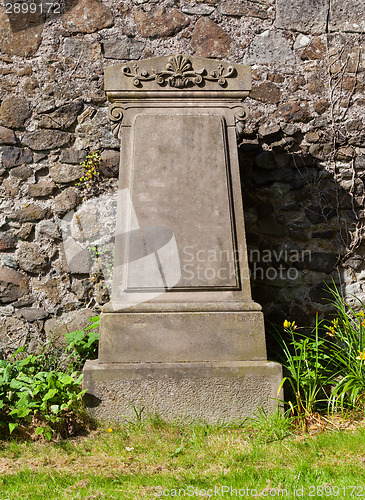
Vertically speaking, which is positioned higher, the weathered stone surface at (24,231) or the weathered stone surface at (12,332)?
the weathered stone surface at (24,231)

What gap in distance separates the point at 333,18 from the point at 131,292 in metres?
3.22

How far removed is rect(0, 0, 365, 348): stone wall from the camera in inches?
155

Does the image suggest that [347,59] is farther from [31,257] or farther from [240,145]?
[31,257]

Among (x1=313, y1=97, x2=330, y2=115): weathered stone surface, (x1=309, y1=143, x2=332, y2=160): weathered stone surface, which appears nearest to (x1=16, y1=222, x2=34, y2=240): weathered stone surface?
(x1=309, y1=143, x2=332, y2=160): weathered stone surface

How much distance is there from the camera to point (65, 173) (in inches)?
158

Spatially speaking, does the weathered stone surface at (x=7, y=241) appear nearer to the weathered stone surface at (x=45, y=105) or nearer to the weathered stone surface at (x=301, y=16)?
the weathered stone surface at (x=45, y=105)

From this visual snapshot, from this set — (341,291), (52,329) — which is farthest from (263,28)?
(52,329)

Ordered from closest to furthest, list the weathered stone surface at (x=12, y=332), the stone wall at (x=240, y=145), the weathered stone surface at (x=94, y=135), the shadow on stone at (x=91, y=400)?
the shadow on stone at (x=91, y=400)
the weathered stone surface at (x=12, y=332)
the stone wall at (x=240, y=145)
the weathered stone surface at (x=94, y=135)

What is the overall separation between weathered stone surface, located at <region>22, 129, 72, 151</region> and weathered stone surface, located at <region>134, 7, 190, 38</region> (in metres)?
1.21

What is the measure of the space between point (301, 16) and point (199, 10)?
925 mm

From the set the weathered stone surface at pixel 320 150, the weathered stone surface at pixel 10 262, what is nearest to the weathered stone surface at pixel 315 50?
the weathered stone surface at pixel 320 150

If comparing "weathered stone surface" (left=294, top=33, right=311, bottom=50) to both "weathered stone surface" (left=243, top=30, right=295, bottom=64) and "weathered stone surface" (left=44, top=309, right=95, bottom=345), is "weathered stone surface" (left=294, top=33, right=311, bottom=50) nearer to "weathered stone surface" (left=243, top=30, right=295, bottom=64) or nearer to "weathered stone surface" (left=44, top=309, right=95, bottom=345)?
"weathered stone surface" (left=243, top=30, right=295, bottom=64)

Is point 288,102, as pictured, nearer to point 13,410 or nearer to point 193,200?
point 193,200

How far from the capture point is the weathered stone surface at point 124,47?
4.14m
